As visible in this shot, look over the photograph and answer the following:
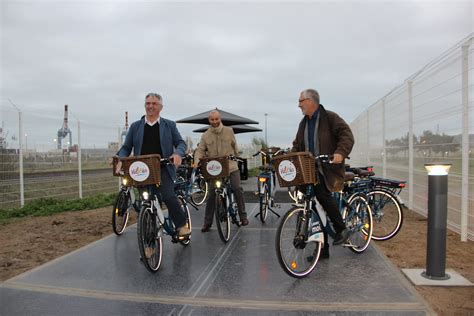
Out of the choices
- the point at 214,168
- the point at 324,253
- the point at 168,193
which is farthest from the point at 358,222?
the point at 168,193

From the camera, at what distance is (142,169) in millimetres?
4117

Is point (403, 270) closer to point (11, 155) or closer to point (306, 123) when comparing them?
point (306, 123)

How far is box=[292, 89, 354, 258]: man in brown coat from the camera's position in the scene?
4074mm

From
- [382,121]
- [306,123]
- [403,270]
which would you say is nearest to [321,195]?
[306,123]

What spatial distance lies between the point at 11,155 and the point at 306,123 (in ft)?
22.4

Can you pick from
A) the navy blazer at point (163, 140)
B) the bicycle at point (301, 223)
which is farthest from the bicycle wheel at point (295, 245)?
the navy blazer at point (163, 140)

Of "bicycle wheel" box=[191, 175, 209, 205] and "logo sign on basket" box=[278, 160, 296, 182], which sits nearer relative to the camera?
"logo sign on basket" box=[278, 160, 296, 182]

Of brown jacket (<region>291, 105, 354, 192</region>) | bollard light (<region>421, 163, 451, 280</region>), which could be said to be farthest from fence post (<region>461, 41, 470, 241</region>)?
brown jacket (<region>291, 105, 354, 192</region>)

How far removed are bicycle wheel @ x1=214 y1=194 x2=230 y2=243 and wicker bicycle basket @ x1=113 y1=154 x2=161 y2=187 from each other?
154 centimetres

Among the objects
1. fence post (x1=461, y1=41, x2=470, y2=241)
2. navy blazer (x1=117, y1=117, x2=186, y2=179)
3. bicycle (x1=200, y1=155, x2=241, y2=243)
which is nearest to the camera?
navy blazer (x1=117, y1=117, x2=186, y2=179)

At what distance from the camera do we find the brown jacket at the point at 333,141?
13.3 ft

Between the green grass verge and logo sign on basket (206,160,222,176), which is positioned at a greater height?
logo sign on basket (206,160,222,176)

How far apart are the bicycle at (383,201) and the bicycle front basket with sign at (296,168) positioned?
5.71ft

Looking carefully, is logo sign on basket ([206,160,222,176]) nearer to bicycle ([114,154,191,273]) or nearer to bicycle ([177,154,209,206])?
bicycle ([114,154,191,273])
